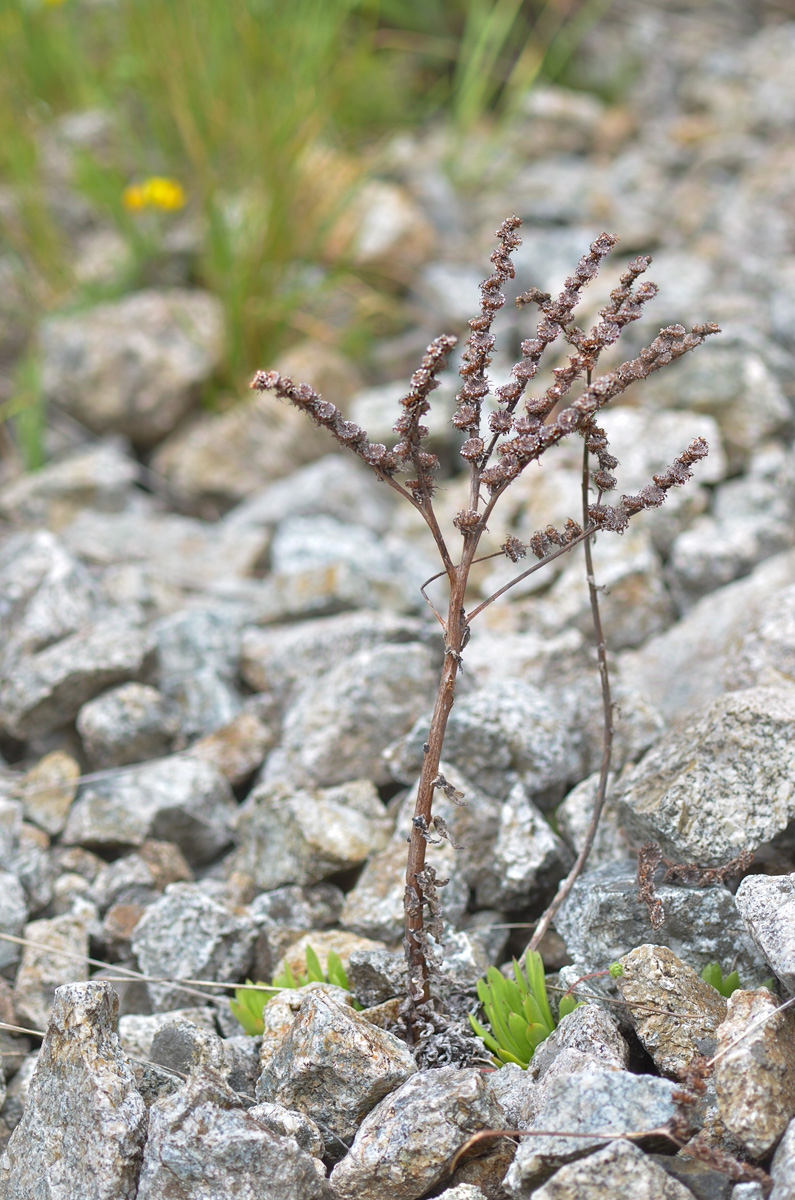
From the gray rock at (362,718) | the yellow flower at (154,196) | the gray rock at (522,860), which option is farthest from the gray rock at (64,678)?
the yellow flower at (154,196)

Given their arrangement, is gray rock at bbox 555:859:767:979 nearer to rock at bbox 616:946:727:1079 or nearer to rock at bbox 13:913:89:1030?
rock at bbox 616:946:727:1079

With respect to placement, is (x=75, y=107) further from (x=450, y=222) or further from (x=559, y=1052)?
(x=559, y=1052)

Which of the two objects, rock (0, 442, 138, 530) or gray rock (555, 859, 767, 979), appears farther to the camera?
rock (0, 442, 138, 530)

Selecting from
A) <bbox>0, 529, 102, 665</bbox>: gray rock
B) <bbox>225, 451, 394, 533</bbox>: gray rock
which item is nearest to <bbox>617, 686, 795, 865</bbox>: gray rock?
<bbox>0, 529, 102, 665</bbox>: gray rock

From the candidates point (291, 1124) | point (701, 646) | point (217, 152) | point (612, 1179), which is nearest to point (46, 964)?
point (291, 1124)

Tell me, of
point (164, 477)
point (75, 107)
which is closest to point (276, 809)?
point (164, 477)

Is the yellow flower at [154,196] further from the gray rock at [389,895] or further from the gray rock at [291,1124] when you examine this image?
the gray rock at [291,1124]
